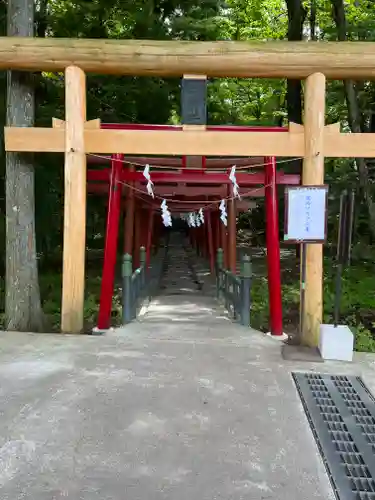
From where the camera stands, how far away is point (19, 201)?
6.18 m

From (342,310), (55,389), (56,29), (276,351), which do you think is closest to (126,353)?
(55,389)

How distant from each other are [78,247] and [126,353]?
65.2 inches

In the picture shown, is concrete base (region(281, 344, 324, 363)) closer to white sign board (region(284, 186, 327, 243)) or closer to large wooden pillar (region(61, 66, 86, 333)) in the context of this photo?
white sign board (region(284, 186, 327, 243))

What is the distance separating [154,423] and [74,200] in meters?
3.36

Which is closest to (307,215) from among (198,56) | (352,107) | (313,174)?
(313,174)

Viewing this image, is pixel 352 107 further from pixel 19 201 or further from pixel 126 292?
pixel 19 201

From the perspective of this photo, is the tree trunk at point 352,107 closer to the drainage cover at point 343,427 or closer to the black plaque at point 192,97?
the black plaque at point 192,97

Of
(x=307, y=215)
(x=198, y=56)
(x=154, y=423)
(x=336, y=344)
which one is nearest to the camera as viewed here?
(x=154, y=423)

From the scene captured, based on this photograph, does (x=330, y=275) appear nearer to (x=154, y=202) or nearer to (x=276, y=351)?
(x=154, y=202)

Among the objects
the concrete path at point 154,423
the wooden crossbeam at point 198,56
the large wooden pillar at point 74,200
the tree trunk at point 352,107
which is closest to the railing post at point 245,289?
the concrete path at point 154,423

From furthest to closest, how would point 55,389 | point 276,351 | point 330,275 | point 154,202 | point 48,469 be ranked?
point 154,202 < point 330,275 < point 276,351 < point 55,389 < point 48,469

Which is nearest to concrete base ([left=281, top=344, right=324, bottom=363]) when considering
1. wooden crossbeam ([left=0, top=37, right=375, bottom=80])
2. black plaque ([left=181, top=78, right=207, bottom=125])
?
black plaque ([left=181, top=78, right=207, bottom=125])

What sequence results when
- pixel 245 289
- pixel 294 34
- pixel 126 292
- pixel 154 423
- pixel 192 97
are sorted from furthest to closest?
pixel 294 34 < pixel 245 289 < pixel 126 292 < pixel 192 97 < pixel 154 423

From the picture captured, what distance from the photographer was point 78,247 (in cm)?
569
